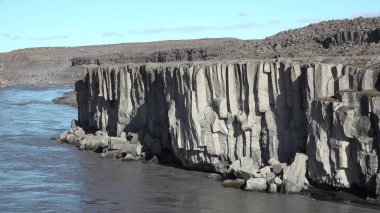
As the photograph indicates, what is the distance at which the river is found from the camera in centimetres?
2877

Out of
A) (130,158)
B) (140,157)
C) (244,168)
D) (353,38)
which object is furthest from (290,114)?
(353,38)

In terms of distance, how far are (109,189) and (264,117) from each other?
8787mm

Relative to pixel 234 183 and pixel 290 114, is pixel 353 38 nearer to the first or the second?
pixel 290 114

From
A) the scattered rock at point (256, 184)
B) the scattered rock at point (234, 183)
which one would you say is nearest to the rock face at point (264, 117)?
the scattered rock at point (234, 183)

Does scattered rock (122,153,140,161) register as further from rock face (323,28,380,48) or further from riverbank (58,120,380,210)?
rock face (323,28,380,48)

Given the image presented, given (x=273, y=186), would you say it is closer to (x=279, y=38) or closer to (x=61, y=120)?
(x=61, y=120)

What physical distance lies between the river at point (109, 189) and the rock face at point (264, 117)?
1.71 meters

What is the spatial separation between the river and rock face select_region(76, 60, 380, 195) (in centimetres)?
171

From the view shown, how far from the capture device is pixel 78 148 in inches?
1873

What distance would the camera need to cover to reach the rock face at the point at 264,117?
2920 centimetres

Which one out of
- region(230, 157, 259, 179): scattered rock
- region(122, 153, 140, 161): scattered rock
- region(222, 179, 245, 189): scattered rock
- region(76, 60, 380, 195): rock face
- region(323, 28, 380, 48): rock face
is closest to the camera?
region(76, 60, 380, 195): rock face

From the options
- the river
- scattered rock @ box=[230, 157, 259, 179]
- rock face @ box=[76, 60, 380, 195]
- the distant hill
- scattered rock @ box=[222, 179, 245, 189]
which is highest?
the distant hill

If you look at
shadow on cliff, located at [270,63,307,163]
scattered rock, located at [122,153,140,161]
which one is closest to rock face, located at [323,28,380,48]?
shadow on cliff, located at [270,63,307,163]

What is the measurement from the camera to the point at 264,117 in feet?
114
